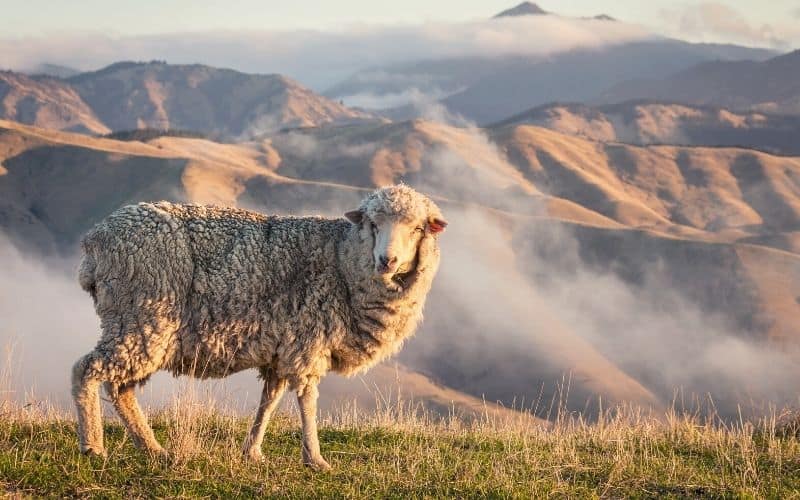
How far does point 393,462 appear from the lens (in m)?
8.02

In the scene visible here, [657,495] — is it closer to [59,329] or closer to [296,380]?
[296,380]

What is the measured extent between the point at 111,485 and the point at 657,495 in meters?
4.71

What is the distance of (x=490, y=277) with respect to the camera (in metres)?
148

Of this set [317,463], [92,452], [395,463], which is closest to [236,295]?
[317,463]

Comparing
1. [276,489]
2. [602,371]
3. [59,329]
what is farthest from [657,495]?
[59,329]

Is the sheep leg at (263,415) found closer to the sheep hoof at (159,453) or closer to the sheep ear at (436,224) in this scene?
the sheep hoof at (159,453)

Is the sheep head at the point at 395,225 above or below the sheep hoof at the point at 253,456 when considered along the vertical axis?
above

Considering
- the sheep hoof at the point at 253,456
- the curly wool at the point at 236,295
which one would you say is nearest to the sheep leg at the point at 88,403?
the curly wool at the point at 236,295

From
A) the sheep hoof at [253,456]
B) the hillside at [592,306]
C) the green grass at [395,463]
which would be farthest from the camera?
the hillside at [592,306]

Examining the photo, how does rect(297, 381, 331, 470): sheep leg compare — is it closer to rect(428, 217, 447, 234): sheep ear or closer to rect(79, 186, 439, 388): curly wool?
rect(79, 186, 439, 388): curly wool

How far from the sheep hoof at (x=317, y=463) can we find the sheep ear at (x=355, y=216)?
7.99 feet

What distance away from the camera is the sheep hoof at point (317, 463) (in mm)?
7944

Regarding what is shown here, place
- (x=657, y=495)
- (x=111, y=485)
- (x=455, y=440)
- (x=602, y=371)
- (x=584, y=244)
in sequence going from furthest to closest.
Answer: (x=584, y=244) → (x=602, y=371) → (x=455, y=440) → (x=657, y=495) → (x=111, y=485)

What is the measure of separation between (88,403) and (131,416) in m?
0.45
